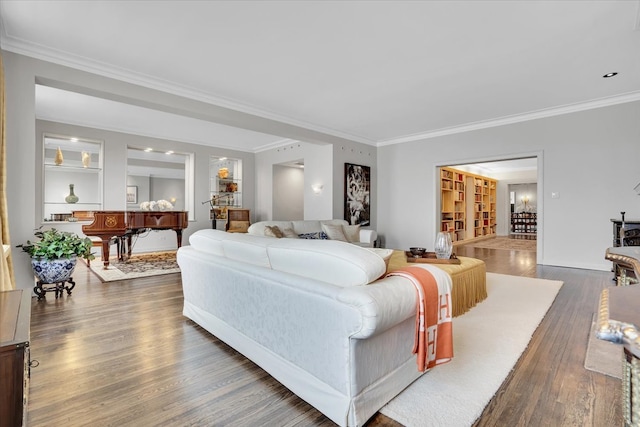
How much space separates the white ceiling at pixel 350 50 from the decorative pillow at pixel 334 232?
6.68ft

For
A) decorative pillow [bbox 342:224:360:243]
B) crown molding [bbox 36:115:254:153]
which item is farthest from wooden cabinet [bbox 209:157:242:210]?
decorative pillow [bbox 342:224:360:243]

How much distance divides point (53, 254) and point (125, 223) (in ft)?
5.89

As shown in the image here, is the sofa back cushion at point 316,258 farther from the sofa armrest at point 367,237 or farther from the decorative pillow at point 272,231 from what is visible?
the sofa armrest at point 367,237

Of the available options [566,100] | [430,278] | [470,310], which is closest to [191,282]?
[430,278]

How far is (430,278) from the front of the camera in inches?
65.3

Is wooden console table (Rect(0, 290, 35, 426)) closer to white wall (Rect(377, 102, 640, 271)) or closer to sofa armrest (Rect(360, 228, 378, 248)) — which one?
sofa armrest (Rect(360, 228, 378, 248))

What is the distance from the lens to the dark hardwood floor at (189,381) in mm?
1523

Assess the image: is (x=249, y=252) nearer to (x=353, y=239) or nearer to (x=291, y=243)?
(x=291, y=243)

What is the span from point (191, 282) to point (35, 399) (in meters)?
1.22

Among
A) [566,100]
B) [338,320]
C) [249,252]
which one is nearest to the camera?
[338,320]

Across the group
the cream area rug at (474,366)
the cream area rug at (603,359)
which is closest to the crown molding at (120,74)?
the cream area rug at (474,366)

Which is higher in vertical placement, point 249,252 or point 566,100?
point 566,100

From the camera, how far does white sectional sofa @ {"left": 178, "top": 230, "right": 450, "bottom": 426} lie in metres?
1.39

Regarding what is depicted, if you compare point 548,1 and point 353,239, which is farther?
point 353,239
